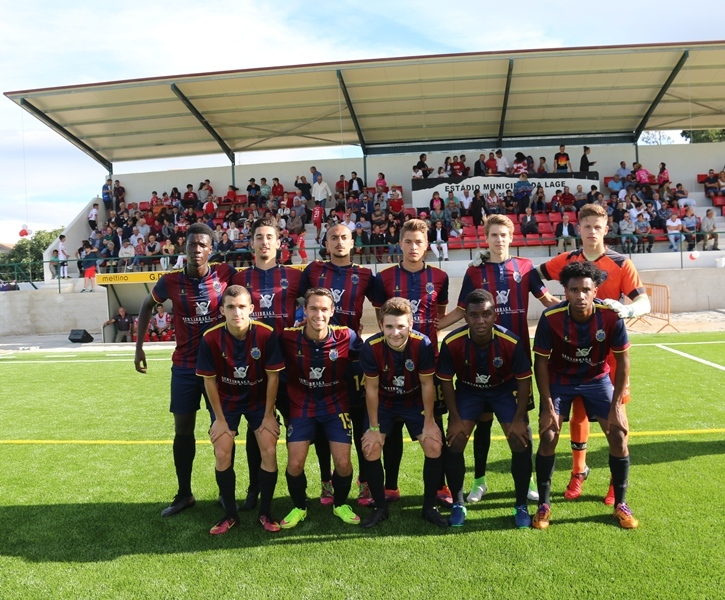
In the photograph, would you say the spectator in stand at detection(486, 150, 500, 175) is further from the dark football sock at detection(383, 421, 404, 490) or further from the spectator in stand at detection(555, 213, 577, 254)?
the dark football sock at detection(383, 421, 404, 490)

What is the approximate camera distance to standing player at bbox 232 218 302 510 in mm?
4145

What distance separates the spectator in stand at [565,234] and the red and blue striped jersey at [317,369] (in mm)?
13225

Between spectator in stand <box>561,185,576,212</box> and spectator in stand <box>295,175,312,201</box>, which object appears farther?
spectator in stand <box>295,175,312,201</box>

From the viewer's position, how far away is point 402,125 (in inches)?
800

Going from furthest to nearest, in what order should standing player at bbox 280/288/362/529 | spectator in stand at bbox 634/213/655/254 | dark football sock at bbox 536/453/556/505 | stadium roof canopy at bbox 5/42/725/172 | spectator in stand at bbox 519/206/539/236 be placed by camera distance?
stadium roof canopy at bbox 5/42/725/172 < spectator in stand at bbox 519/206/539/236 < spectator in stand at bbox 634/213/655/254 < standing player at bbox 280/288/362/529 < dark football sock at bbox 536/453/556/505

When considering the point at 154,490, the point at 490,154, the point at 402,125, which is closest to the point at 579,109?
the point at 490,154

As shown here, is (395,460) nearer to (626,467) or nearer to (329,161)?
(626,467)

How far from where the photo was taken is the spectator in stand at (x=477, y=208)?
1745 cm

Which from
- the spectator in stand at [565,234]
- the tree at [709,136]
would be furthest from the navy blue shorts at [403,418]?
the tree at [709,136]

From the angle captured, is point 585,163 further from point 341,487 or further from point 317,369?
point 341,487

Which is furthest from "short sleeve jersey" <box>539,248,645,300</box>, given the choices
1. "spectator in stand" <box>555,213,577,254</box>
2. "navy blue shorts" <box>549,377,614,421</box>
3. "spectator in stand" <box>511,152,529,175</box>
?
"spectator in stand" <box>511,152,529,175</box>

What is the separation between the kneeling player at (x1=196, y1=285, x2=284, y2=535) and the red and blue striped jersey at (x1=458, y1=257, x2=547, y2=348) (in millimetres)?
1425

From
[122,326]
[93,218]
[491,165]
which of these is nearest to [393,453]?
[122,326]

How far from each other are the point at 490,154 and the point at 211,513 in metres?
17.7
